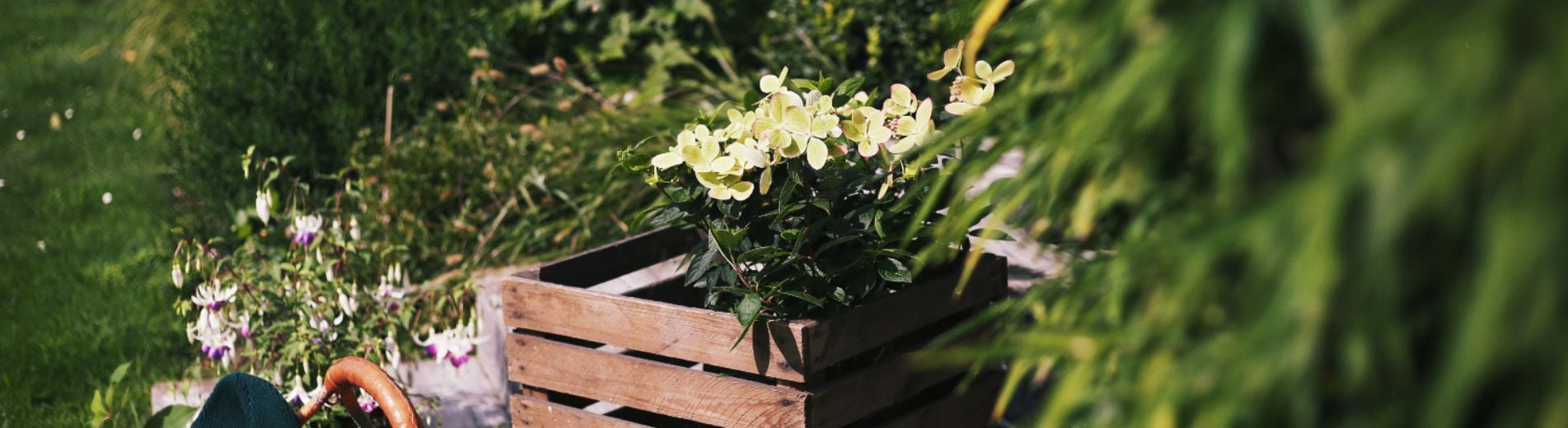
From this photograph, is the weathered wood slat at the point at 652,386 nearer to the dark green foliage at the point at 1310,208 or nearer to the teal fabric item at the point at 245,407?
the teal fabric item at the point at 245,407

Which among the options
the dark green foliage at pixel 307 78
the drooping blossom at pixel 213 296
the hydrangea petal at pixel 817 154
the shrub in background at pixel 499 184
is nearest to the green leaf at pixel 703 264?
the hydrangea petal at pixel 817 154

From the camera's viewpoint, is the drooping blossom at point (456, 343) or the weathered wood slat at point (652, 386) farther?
the drooping blossom at point (456, 343)

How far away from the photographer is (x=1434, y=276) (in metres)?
0.77

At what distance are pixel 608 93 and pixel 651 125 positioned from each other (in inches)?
26.6

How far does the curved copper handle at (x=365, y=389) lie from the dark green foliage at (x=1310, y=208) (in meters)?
1.15

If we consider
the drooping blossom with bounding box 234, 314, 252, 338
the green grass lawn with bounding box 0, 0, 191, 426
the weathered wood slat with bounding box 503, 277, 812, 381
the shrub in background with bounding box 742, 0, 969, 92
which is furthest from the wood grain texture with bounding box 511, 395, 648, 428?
the shrub in background with bounding box 742, 0, 969, 92

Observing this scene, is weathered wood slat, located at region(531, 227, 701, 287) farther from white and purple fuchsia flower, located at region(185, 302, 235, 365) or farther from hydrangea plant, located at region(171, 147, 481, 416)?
white and purple fuchsia flower, located at region(185, 302, 235, 365)

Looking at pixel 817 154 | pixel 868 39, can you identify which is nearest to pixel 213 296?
pixel 817 154

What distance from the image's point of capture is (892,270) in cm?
201

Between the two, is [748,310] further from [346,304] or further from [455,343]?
[346,304]

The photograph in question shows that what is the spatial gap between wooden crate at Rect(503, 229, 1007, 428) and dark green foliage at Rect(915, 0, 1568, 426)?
1026mm

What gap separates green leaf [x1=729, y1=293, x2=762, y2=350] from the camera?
189 cm

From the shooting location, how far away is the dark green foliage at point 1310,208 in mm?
661

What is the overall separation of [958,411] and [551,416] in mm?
706
